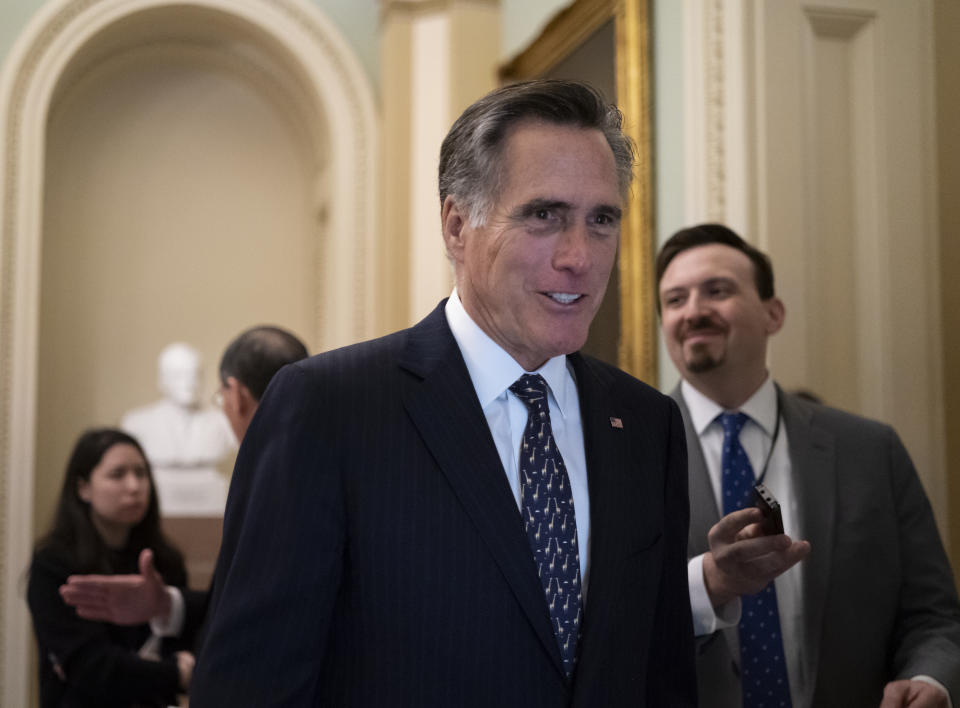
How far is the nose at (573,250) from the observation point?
5.77 feet

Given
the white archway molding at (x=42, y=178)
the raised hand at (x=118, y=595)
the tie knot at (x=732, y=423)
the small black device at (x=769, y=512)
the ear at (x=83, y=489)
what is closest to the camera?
the small black device at (x=769, y=512)

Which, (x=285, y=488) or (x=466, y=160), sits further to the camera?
(x=466, y=160)

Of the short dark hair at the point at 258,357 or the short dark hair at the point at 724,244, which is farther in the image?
the short dark hair at the point at 258,357

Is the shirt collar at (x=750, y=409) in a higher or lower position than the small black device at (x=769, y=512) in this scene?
higher

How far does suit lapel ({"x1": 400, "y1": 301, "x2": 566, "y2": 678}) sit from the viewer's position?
64.9 inches

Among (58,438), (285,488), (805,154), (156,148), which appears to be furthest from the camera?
(156,148)

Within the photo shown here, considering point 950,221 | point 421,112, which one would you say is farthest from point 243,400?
point 421,112

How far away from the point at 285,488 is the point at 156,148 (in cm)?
722

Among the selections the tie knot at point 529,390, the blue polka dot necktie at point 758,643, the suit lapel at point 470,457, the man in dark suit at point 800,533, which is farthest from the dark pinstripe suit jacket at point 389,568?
the blue polka dot necktie at point 758,643

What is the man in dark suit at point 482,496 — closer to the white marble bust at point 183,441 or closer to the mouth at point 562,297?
the mouth at point 562,297

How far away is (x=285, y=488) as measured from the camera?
1.62 m

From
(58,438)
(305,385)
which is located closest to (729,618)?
(305,385)

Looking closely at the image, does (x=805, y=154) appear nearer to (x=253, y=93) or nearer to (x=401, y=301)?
(x=401, y=301)

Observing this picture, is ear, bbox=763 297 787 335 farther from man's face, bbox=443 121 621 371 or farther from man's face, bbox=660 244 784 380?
man's face, bbox=443 121 621 371
